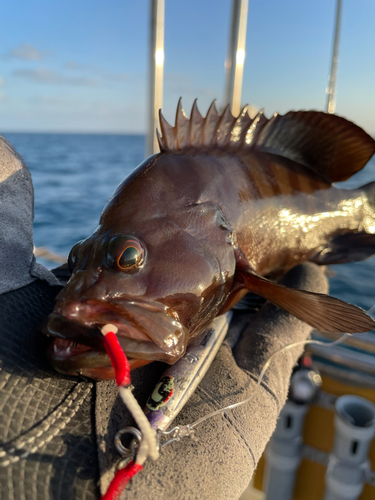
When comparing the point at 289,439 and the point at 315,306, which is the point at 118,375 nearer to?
the point at 315,306

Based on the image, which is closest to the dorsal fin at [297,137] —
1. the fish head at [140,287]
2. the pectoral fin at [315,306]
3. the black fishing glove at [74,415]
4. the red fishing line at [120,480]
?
the fish head at [140,287]

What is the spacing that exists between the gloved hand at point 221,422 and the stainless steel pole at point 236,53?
91.5 inches

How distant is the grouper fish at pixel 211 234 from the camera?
0.90 meters

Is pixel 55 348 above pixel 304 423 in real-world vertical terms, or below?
above

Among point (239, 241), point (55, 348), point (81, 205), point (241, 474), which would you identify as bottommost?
point (81, 205)

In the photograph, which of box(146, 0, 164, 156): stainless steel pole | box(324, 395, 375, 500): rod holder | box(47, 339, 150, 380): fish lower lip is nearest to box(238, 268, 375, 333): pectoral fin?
box(47, 339, 150, 380): fish lower lip

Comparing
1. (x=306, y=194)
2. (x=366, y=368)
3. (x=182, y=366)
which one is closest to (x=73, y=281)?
(x=182, y=366)

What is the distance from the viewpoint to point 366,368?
207 centimetres

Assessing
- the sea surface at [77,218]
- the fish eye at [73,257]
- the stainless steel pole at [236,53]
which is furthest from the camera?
the sea surface at [77,218]

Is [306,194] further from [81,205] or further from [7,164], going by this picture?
[81,205]

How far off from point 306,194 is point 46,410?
55.3 inches

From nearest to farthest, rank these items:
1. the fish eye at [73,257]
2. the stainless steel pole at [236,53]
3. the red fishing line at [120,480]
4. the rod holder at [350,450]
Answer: the red fishing line at [120,480], the fish eye at [73,257], the rod holder at [350,450], the stainless steel pole at [236,53]

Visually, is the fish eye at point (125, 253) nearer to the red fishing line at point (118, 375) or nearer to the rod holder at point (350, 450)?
the red fishing line at point (118, 375)

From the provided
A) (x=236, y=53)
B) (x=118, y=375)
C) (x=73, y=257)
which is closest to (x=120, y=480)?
(x=118, y=375)
